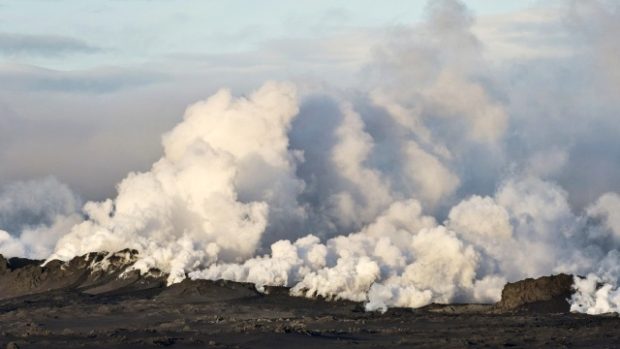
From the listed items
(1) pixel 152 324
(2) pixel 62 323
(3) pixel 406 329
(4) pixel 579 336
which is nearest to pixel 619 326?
(4) pixel 579 336

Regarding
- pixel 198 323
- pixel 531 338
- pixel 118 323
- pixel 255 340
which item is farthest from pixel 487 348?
pixel 118 323

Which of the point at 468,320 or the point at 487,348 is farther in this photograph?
the point at 468,320

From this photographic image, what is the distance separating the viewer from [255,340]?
155 metres

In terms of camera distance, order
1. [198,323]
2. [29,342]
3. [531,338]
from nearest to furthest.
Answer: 1. [29,342]
2. [531,338]
3. [198,323]

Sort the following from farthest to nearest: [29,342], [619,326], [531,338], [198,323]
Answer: [198,323] → [619,326] → [531,338] → [29,342]

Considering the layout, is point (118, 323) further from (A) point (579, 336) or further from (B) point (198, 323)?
(A) point (579, 336)

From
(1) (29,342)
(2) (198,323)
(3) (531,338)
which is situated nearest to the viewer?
(1) (29,342)

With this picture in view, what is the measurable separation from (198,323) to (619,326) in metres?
53.5

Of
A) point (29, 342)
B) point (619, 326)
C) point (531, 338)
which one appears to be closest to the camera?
point (29, 342)

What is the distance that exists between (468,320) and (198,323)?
3555 cm

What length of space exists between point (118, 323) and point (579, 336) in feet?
220

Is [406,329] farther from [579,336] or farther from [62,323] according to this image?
[62,323]

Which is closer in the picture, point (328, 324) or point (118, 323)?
point (328, 324)

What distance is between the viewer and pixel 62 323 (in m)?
198
